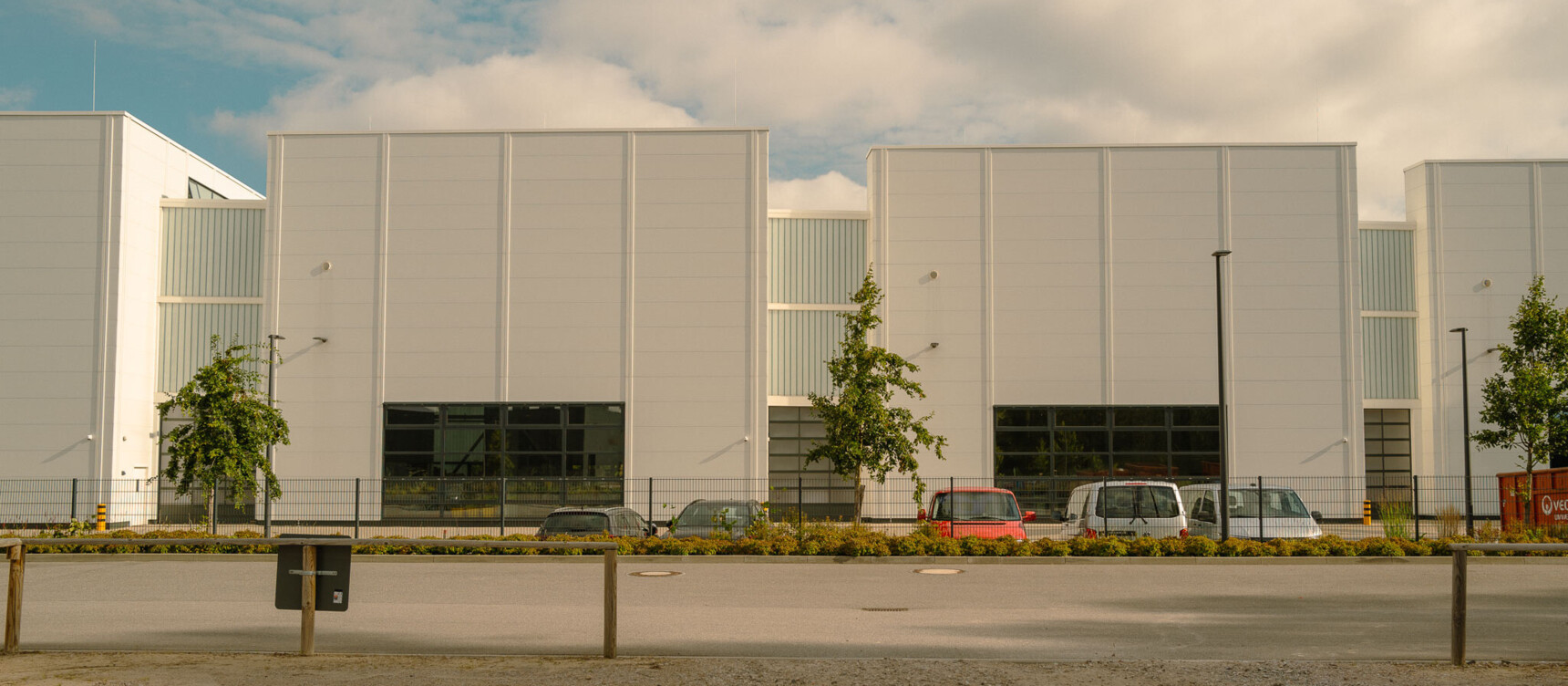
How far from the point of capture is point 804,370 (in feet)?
115

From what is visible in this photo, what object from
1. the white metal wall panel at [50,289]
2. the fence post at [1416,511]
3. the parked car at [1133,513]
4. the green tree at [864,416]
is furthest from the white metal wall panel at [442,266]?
the fence post at [1416,511]

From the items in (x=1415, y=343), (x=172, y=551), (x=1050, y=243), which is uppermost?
(x=1050, y=243)

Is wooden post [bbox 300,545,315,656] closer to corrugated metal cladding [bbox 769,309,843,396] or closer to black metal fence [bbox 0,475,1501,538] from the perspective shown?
black metal fence [bbox 0,475,1501,538]

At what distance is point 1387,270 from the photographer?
3681 centimetres

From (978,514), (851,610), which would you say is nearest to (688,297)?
(978,514)

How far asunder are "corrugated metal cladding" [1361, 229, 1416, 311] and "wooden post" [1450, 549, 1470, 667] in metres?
30.1

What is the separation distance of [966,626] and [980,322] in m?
23.3

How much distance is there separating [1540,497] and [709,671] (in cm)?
2544

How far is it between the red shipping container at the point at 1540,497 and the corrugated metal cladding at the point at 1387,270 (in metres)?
8.84

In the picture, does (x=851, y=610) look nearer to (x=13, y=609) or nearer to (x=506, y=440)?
(x=13, y=609)

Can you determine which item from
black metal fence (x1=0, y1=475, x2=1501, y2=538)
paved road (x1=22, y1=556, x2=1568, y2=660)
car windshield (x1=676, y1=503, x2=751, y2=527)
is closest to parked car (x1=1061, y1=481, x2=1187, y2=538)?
paved road (x1=22, y1=556, x2=1568, y2=660)

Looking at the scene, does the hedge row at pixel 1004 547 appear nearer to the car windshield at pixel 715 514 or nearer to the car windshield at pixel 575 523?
the car windshield at pixel 575 523

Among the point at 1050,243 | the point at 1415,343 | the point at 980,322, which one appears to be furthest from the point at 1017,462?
the point at 1415,343

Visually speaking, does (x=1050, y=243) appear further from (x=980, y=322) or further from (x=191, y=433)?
(x=191, y=433)
